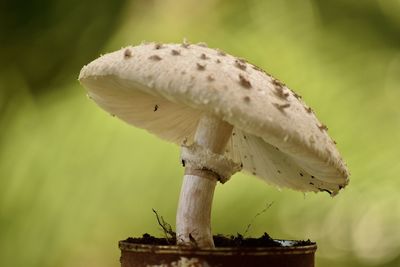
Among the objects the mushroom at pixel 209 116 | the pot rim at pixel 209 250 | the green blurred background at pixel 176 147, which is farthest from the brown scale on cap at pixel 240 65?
the green blurred background at pixel 176 147

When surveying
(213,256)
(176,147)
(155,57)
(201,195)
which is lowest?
(213,256)

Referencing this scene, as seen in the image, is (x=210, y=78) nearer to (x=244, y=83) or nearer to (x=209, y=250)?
(x=244, y=83)

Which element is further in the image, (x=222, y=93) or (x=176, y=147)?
(x=176, y=147)

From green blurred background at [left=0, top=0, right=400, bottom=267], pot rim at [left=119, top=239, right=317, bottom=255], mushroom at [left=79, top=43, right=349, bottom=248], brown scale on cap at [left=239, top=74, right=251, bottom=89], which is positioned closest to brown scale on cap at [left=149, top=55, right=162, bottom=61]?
mushroom at [left=79, top=43, right=349, bottom=248]

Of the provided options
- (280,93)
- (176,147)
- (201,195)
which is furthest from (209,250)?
(176,147)

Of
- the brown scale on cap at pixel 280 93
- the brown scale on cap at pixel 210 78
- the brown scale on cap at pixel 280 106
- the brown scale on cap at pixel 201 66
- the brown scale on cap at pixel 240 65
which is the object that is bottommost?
the brown scale on cap at pixel 280 106

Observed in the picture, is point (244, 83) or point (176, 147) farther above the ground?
point (176, 147)

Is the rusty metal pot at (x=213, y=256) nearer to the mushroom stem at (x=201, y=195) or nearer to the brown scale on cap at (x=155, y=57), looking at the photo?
the mushroom stem at (x=201, y=195)
